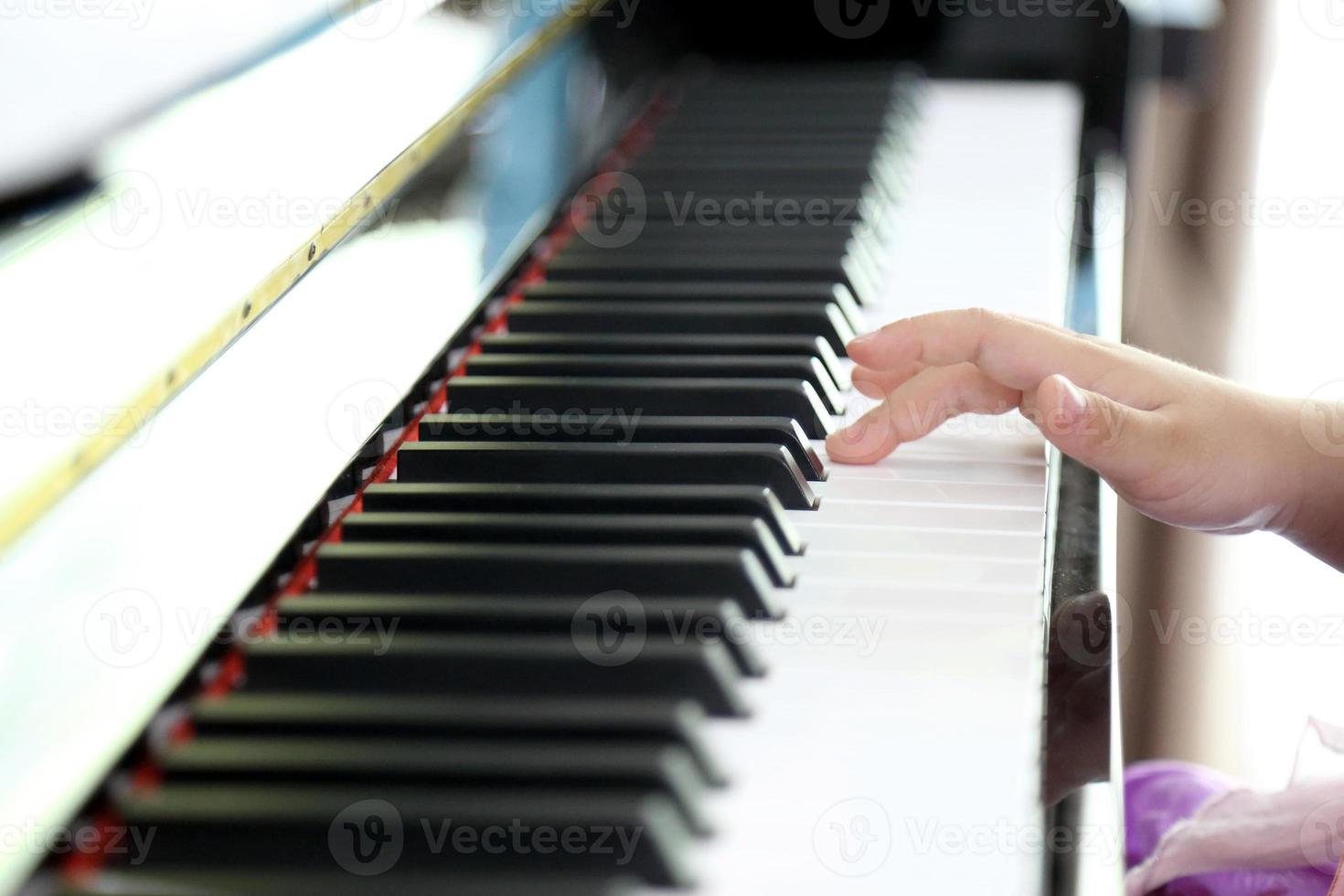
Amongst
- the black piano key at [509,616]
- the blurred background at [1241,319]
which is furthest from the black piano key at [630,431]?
the blurred background at [1241,319]

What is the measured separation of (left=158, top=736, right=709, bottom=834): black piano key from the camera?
62 centimetres

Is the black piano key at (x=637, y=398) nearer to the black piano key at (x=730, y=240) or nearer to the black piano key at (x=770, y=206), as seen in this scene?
the black piano key at (x=730, y=240)

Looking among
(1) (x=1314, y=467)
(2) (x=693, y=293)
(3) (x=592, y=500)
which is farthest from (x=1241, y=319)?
(3) (x=592, y=500)

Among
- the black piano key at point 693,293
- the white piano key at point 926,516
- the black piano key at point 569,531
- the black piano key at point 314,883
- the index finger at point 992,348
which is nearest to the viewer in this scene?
the black piano key at point 314,883

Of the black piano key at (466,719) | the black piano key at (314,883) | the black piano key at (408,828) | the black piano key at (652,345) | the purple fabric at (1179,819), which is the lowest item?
the purple fabric at (1179,819)

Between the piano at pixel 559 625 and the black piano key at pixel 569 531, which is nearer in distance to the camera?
the piano at pixel 559 625

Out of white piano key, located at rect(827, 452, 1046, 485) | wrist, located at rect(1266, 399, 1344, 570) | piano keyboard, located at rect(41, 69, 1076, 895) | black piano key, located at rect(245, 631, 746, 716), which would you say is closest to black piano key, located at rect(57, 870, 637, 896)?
piano keyboard, located at rect(41, 69, 1076, 895)

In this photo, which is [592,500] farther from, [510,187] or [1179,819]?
[1179,819]

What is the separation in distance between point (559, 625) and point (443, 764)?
4.8 inches

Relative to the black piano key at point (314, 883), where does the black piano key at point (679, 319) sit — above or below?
above

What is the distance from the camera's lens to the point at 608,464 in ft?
3.00

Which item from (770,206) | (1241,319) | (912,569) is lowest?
(912,569)

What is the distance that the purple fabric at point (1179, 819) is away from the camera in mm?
1136

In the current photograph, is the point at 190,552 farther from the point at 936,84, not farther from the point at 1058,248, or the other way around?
the point at 936,84
